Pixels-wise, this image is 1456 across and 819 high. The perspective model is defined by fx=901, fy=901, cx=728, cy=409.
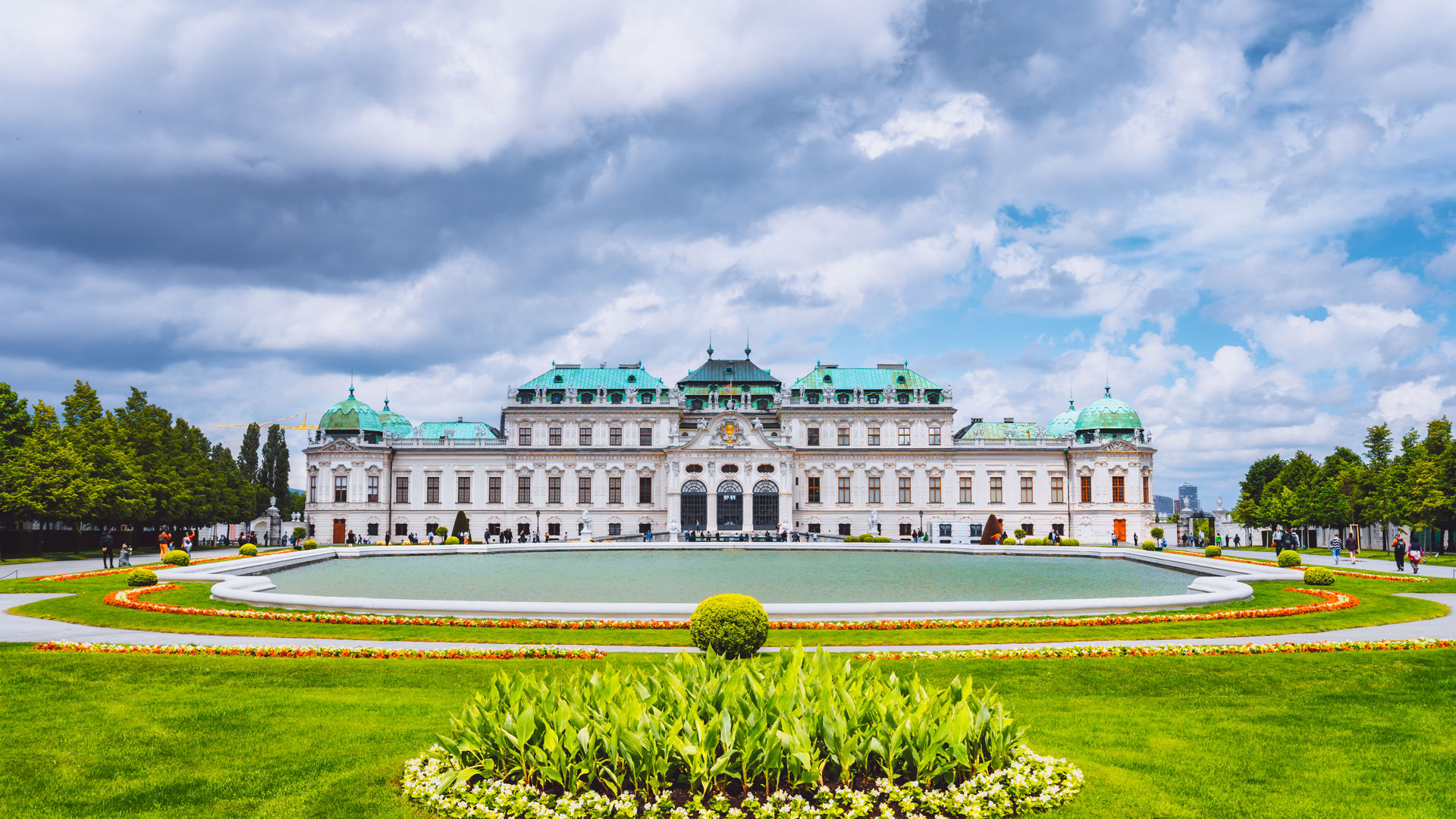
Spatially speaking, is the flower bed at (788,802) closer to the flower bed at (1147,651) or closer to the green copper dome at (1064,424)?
the flower bed at (1147,651)

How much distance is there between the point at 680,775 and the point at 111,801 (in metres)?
5.77

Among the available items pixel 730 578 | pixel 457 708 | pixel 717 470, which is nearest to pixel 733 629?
pixel 457 708

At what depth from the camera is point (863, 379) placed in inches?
3233

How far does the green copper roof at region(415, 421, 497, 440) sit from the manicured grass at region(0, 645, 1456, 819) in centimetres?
6546

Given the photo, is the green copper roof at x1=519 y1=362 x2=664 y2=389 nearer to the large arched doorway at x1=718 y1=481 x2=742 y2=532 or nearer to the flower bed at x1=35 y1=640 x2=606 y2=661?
the large arched doorway at x1=718 y1=481 x2=742 y2=532

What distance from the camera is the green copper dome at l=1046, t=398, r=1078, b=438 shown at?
8669 centimetres

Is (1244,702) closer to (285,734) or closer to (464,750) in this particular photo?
(464,750)

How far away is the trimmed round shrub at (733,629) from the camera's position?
14.4 meters

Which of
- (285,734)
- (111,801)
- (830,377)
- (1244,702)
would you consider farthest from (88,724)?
(830,377)

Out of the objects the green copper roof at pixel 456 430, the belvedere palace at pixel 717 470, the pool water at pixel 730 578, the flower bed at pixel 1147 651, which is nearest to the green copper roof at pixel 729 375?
the belvedere palace at pixel 717 470

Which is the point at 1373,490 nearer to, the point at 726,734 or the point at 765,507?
the point at 765,507

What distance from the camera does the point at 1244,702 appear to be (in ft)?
44.8

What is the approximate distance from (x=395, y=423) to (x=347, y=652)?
72699 millimetres

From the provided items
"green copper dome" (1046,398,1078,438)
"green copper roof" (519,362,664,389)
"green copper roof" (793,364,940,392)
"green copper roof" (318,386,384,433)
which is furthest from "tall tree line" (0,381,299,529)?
"green copper dome" (1046,398,1078,438)
